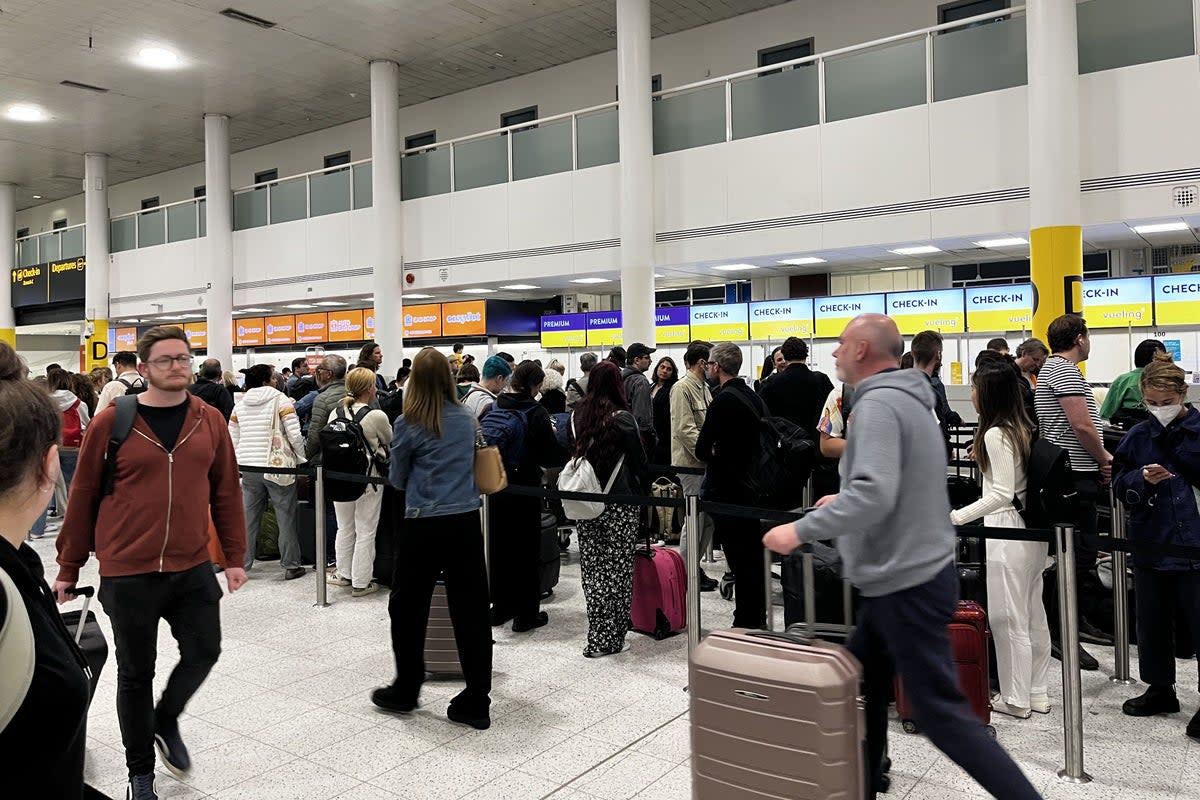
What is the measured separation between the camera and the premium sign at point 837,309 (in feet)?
43.2

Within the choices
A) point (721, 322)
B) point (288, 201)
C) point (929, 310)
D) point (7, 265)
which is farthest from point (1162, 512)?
point (7, 265)

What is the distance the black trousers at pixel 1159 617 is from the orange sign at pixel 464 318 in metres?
13.5

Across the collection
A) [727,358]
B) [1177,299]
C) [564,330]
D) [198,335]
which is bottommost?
Result: [727,358]

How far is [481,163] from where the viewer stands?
15.3 m

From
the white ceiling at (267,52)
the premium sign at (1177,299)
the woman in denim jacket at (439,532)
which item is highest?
the white ceiling at (267,52)

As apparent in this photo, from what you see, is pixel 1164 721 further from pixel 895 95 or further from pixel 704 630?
pixel 895 95

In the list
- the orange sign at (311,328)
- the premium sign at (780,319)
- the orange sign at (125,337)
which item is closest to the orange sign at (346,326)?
the orange sign at (311,328)

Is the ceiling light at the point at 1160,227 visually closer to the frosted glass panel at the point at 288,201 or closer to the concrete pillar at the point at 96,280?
the frosted glass panel at the point at 288,201

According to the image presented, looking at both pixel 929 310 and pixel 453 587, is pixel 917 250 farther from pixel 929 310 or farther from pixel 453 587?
pixel 453 587

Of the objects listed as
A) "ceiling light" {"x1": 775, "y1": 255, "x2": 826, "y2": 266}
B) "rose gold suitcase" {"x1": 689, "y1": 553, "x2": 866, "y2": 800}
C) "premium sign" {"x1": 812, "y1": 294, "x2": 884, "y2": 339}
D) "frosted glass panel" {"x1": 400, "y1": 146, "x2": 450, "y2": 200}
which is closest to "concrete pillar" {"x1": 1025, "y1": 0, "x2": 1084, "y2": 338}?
"ceiling light" {"x1": 775, "y1": 255, "x2": 826, "y2": 266}

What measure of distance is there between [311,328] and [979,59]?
14.3 metres

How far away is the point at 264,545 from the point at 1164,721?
6779 mm

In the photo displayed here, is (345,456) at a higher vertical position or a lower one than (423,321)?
lower

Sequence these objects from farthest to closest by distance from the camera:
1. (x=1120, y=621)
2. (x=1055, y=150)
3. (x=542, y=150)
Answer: (x=542, y=150) → (x=1055, y=150) → (x=1120, y=621)
